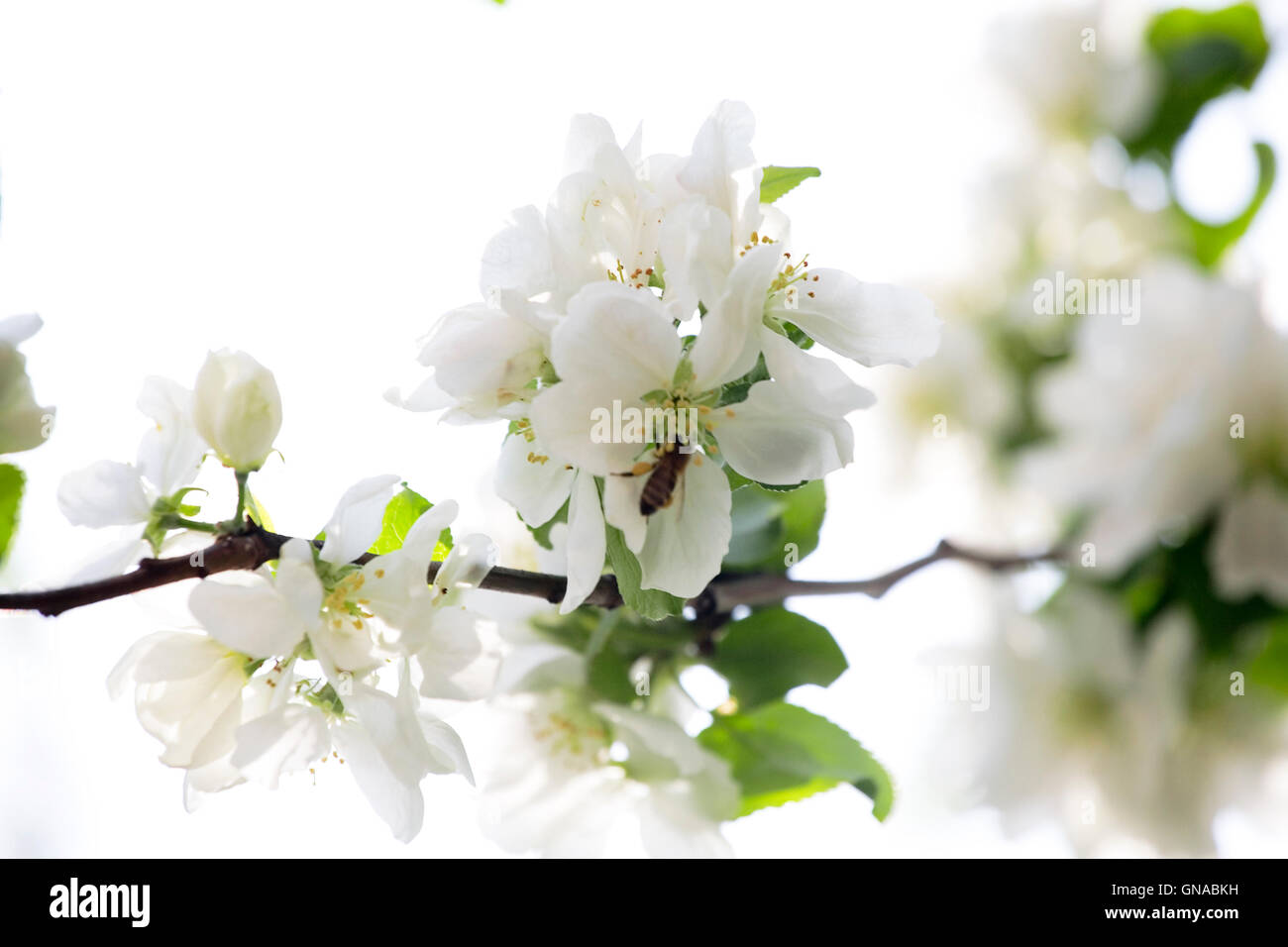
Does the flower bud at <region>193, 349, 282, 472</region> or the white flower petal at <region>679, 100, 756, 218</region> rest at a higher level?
the white flower petal at <region>679, 100, 756, 218</region>

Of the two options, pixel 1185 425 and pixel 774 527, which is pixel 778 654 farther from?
Result: pixel 1185 425

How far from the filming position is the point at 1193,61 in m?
0.94

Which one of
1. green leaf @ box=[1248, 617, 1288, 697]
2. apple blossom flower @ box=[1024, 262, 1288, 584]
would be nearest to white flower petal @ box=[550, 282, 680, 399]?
apple blossom flower @ box=[1024, 262, 1288, 584]

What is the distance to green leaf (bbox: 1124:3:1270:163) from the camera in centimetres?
92

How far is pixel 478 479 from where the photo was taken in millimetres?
744

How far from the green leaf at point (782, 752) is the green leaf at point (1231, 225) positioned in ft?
2.06

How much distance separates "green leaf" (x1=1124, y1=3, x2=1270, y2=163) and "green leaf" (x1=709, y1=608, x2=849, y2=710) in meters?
0.66

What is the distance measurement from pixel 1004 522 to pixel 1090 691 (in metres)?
0.22

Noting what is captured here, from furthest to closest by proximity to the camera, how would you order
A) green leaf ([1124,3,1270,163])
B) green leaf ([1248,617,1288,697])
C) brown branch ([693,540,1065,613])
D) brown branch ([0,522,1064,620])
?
green leaf ([1124,3,1270,163]), green leaf ([1248,617,1288,697]), brown branch ([693,540,1065,613]), brown branch ([0,522,1064,620])

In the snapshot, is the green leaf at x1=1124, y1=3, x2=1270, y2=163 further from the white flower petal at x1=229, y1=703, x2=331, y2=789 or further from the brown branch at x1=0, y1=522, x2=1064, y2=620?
the white flower petal at x1=229, y1=703, x2=331, y2=789

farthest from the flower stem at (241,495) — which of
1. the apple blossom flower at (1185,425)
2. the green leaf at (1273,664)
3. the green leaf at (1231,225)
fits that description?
the green leaf at (1231,225)

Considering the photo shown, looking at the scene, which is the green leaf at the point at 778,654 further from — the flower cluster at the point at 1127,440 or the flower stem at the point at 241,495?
the flower stem at the point at 241,495

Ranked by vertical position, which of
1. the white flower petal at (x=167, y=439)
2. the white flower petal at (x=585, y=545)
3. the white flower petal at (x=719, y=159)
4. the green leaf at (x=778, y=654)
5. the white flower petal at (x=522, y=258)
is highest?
the white flower petal at (x=719, y=159)

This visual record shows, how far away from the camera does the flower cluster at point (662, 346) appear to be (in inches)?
15.8
